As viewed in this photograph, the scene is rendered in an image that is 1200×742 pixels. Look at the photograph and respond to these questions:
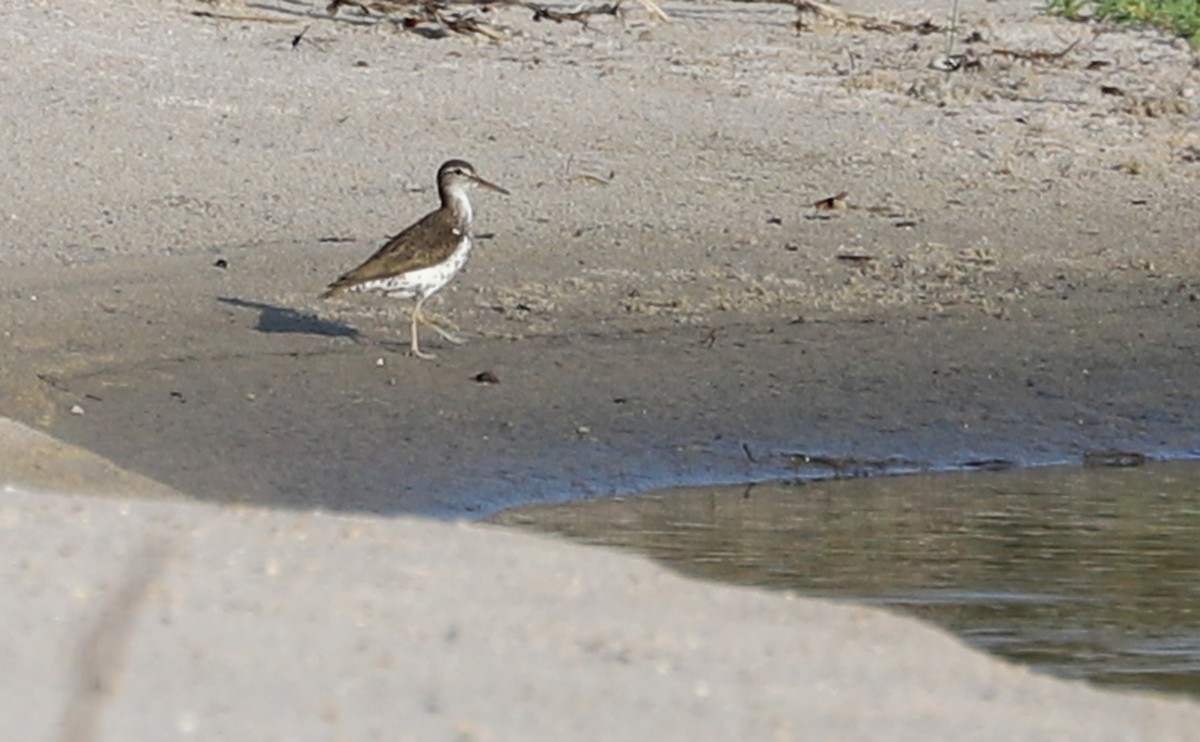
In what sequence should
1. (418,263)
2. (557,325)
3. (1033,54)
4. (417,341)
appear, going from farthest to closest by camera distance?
(1033,54) → (557,325) → (417,341) → (418,263)

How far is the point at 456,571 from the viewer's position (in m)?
6.29

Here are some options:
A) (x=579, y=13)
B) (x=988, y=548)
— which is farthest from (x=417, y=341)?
(x=579, y=13)

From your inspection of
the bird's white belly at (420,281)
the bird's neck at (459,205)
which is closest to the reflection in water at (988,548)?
the bird's white belly at (420,281)

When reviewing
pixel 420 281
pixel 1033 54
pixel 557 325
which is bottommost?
pixel 1033 54

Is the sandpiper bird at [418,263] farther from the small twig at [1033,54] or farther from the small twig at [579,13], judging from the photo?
the small twig at [1033,54]

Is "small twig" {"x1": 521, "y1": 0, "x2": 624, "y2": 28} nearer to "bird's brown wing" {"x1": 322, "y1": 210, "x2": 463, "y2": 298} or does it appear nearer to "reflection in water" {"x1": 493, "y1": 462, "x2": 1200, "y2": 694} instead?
"bird's brown wing" {"x1": 322, "y1": 210, "x2": 463, "y2": 298}

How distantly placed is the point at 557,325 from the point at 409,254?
880 mm

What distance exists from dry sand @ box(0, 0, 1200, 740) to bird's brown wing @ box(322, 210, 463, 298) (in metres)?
0.34

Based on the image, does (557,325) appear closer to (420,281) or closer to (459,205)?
(459,205)

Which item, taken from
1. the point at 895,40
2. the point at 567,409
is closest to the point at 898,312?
the point at 567,409

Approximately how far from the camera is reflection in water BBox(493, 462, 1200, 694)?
24.8 feet

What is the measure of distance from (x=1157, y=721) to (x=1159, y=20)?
1203 centimetres

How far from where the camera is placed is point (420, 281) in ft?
34.7

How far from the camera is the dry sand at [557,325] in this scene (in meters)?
5.43
